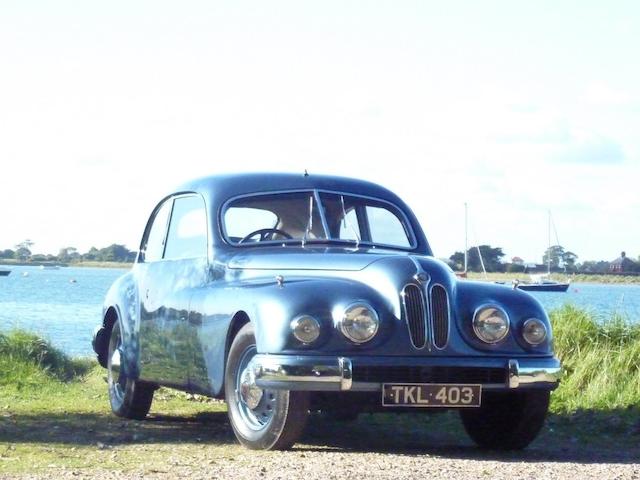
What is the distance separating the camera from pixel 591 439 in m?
10.4

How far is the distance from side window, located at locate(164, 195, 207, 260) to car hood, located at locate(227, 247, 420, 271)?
1.92 ft

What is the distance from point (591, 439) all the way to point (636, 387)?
2109 mm

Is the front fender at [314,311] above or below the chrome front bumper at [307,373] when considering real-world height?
above

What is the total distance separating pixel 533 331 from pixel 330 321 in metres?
1.37

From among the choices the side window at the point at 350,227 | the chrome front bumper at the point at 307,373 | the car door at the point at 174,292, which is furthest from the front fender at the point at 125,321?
the chrome front bumper at the point at 307,373

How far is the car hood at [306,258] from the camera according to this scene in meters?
8.77

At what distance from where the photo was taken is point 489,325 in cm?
850

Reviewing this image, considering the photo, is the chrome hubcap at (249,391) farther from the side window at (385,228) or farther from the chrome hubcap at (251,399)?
the side window at (385,228)

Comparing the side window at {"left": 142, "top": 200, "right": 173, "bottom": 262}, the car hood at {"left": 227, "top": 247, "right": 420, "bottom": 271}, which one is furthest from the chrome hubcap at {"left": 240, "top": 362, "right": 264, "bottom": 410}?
the side window at {"left": 142, "top": 200, "right": 173, "bottom": 262}

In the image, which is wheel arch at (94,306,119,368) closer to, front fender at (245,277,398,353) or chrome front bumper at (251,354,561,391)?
front fender at (245,277,398,353)

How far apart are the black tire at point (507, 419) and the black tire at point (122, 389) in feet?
9.35

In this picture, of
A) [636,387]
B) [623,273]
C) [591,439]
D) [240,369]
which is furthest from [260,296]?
[623,273]

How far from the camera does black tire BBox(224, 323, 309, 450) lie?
8211 millimetres

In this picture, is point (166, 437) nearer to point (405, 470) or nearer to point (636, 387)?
point (405, 470)
